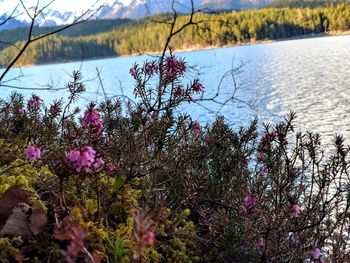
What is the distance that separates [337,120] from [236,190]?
1844 centimetres

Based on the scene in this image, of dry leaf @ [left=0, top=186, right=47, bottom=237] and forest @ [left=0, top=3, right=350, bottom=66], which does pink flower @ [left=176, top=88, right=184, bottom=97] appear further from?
forest @ [left=0, top=3, right=350, bottom=66]

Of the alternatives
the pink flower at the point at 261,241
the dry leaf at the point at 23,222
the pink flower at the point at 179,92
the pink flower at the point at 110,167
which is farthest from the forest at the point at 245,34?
the dry leaf at the point at 23,222

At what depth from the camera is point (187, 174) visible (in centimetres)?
447

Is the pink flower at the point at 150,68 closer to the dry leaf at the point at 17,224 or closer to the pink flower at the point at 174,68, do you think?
the pink flower at the point at 174,68

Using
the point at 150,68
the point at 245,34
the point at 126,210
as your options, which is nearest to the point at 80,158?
the point at 126,210

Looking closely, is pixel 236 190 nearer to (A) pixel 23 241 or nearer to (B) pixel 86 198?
(B) pixel 86 198

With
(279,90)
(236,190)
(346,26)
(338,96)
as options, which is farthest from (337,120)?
(346,26)

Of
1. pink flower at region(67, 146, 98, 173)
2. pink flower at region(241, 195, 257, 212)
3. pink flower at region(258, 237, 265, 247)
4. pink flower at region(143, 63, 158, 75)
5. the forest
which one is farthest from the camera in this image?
the forest

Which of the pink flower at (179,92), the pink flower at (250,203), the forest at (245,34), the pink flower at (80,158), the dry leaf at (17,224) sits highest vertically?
the forest at (245,34)

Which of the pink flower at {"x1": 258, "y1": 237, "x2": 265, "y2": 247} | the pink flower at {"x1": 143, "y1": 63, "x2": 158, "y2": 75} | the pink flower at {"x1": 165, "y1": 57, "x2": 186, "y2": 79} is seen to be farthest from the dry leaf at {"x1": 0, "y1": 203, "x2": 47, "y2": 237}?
the pink flower at {"x1": 143, "y1": 63, "x2": 158, "y2": 75}

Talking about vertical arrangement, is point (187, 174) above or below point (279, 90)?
above

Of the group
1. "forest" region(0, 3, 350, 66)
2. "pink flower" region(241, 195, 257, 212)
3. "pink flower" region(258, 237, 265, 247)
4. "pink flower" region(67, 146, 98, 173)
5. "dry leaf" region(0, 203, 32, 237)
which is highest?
"forest" region(0, 3, 350, 66)

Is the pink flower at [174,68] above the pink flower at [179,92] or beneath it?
above

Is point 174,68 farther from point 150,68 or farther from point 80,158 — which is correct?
point 80,158
